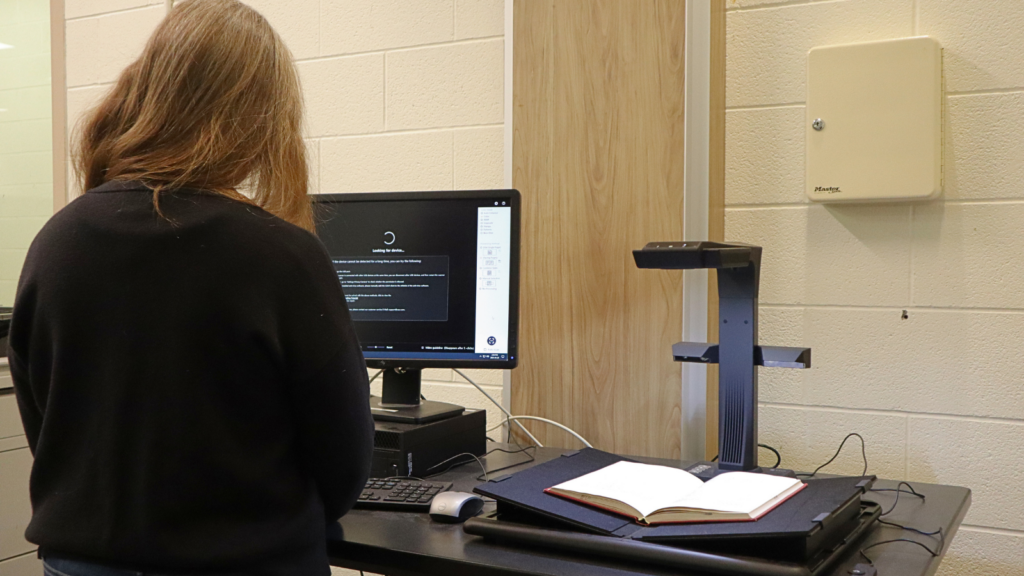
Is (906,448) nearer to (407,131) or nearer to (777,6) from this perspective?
(777,6)

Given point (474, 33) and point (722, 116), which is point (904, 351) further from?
point (474, 33)

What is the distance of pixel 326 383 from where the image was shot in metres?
0.90

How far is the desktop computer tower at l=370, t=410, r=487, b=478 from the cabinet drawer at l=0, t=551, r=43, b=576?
1146 millimetres

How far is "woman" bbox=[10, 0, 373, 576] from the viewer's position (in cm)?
85

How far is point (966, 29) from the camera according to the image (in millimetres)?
1533

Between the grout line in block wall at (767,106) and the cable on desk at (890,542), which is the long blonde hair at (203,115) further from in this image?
the grout line in block wall at (767,106)

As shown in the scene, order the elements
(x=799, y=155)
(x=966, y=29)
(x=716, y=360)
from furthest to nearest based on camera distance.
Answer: (x=799, y=155) → (x=966, y=29) → (x=716, y=360)

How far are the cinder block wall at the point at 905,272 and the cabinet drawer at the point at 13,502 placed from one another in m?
1.75

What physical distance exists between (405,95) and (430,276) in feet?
2.54

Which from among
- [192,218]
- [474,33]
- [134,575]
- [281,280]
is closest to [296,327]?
[281,280]

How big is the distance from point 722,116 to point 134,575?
1.38 meters

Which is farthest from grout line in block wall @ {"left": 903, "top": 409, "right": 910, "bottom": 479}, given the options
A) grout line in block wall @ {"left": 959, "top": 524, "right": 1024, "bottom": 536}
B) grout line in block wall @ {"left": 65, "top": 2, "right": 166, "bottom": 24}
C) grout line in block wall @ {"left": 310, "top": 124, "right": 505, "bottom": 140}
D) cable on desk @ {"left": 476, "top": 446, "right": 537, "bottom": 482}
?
grout line in block wall @ {"left": 65, "top": 2, "right": 166, "bottom": 24}

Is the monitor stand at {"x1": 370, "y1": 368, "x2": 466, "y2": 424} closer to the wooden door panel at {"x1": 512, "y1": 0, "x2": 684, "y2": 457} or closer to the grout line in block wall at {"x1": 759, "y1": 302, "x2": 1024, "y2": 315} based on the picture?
the wooden door panel at {"x1": 512, "y1": 0, "x2": 684, "y2": 457}

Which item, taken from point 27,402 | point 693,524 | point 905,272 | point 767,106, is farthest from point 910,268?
point 27,402
